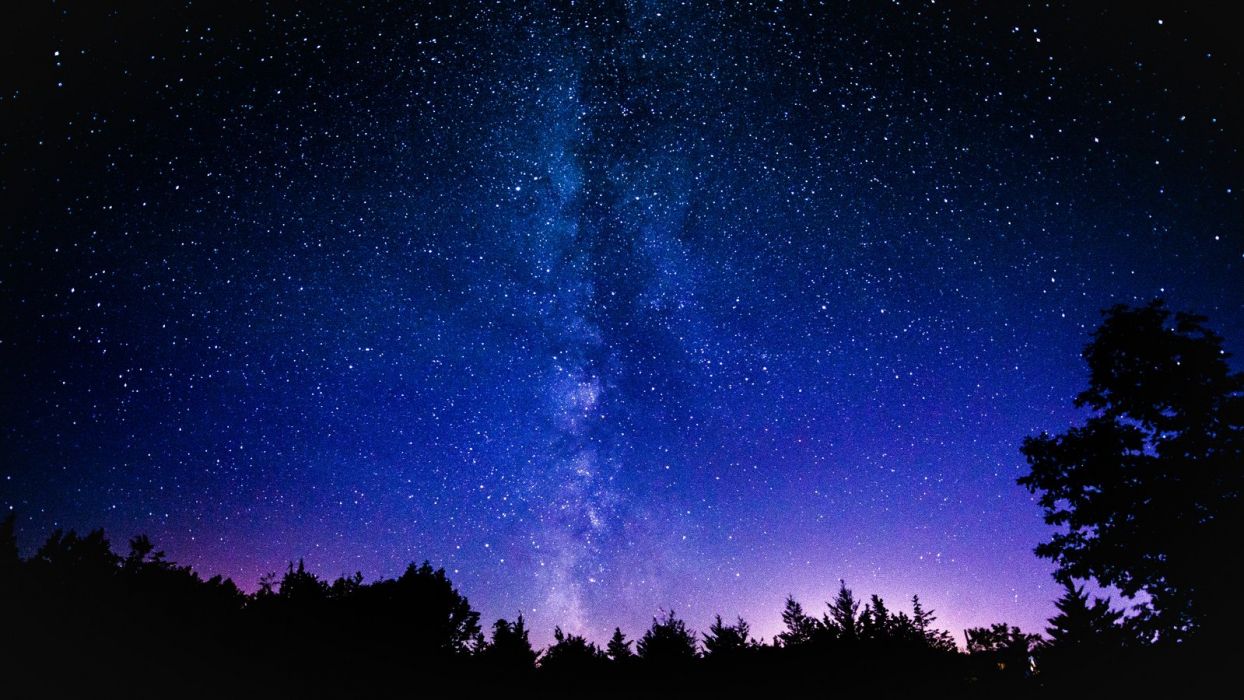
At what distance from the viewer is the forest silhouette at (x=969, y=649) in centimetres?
1111

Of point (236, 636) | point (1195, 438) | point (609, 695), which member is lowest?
point (609, 695)

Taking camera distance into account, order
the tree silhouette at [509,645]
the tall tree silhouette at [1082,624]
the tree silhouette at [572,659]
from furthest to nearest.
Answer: the tree silhouette at [509,645] → the tree silhouette at [572,659] → the tall tree silhouette at [1082,624]

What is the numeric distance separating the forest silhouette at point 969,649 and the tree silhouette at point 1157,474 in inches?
1.4

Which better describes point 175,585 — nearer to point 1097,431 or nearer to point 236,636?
point 236,636

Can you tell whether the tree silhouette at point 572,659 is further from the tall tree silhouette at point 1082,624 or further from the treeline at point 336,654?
the tall tree silhouette at point 1082,624

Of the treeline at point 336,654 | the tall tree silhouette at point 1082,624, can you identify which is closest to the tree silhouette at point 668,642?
the treeline at point 336,654

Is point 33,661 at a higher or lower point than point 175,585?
lower

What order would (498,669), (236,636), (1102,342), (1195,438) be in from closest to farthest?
(1195,438) → (1102,342) → (236,636) → (498,669)

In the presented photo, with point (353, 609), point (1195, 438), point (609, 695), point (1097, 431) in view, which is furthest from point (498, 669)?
point (1195, 438)

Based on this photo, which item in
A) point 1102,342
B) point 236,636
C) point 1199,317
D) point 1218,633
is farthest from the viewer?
point 236,636

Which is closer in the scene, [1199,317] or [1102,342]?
[1199,317]

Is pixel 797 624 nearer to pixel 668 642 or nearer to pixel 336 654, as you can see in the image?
pixel 668 642

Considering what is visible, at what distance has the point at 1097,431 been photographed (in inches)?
539

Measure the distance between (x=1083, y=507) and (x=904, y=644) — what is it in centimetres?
672
